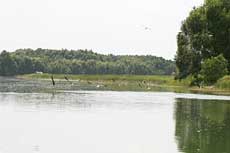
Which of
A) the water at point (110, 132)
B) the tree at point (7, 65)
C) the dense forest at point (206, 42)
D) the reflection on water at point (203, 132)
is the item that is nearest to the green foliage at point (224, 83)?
the dense forest at point (206, 42)

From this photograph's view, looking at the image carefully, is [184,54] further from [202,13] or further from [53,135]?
[53,135]

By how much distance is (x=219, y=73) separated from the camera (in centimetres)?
8250

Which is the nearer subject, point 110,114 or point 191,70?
point 110,114

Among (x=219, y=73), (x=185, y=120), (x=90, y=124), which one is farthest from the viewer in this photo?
(x=219, y=73)

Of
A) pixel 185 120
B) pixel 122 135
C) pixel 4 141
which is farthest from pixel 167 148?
pixel 185 120

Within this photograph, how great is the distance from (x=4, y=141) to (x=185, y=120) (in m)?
12.8

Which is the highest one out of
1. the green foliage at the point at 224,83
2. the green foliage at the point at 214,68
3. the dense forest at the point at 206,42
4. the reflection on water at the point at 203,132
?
the dense forest at the point at 206,42

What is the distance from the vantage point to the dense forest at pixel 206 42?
271ft

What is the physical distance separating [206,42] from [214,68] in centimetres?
424

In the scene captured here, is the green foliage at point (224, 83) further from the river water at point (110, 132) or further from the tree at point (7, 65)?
the tree at point (7, 65)

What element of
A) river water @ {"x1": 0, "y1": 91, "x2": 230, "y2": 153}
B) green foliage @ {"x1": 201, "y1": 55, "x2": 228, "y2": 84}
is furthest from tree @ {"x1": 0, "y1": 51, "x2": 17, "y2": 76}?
river water @ {"x1": 0, "y1": 91, "x2": 230, "y2": 153}

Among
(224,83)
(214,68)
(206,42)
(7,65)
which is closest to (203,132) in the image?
(224,83)

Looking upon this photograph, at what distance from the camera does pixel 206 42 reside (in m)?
Answer: 83.2

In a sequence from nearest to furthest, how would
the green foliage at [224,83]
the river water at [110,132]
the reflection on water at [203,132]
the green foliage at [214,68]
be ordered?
the river water at [110,132], the reflection on water at [203,132], the green foliage at [224,83], the green foliage at [214,68]
